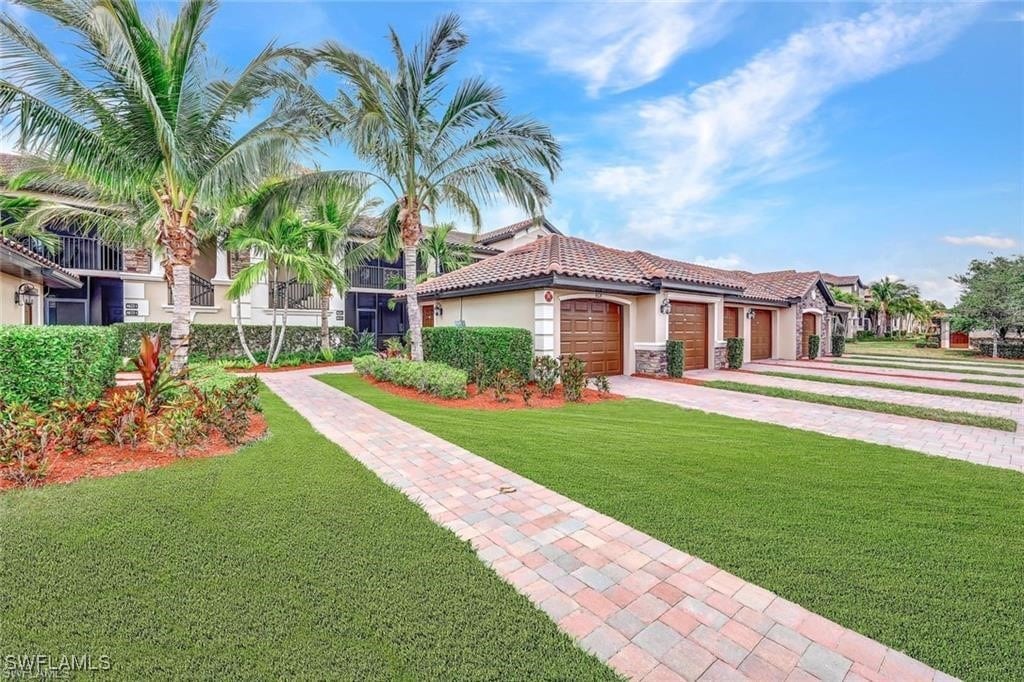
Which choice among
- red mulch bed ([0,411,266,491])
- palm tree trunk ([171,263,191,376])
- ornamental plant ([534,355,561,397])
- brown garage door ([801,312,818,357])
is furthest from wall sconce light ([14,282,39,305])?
brown garage door ([801,312,818,357])

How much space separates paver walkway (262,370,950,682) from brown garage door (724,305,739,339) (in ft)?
54.1

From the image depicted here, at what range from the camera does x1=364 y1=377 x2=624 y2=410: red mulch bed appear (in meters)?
9.50

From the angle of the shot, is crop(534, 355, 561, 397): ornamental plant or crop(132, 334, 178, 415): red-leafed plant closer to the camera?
crop(132, 334, 178, 415): red-leafed plant

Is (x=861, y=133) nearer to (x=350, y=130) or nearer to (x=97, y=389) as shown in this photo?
(x=350, y=130)

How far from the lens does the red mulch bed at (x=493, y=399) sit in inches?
374

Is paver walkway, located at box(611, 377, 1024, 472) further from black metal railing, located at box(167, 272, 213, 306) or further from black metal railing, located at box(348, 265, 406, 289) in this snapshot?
black metal railing, located at box(167, 272, 213, 306)

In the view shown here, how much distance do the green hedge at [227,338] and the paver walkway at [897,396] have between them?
16.7 m

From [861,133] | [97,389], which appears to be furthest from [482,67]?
[861,133]

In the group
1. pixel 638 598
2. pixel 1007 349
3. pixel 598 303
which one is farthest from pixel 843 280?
pixel 638 598

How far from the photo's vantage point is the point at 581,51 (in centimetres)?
994

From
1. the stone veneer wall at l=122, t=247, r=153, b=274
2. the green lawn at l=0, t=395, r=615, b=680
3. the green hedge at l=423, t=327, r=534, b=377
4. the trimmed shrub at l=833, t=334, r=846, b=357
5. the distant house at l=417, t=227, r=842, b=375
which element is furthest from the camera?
the trimmed shrub at l=833, t=334, r=846, b=357

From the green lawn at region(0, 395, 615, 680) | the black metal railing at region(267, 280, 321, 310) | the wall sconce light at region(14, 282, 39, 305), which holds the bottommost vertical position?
the green lawn at region(0, 395, 615, 680)

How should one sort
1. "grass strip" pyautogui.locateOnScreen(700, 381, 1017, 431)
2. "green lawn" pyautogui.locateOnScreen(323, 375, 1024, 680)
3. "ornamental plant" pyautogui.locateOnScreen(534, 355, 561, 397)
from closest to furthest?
1. "green lawn" pyautogui.locateOnScreen(323, 375, 1024, 680)
2. "grass strip" pyautogui.locateOnScreen(700, 381, 1017, 431)
3. "ornamental plant" pyautogui.locateOnScreen(534, 355, 561, 397)

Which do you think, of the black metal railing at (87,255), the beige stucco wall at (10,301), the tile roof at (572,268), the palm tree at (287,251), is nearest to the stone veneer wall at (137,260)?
the black metal railing at (87,255)
